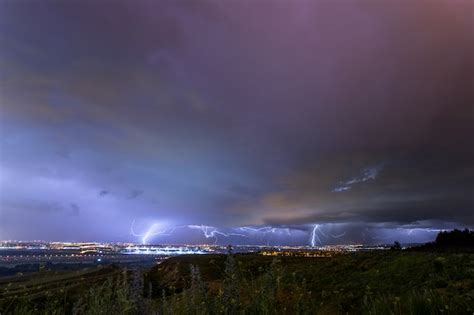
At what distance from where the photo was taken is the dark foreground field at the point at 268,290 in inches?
216

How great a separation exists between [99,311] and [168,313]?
1.06m

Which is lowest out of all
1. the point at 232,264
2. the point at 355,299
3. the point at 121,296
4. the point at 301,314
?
the point at 355,299

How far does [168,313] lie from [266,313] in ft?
5.66

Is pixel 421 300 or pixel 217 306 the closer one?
pixel 217 306

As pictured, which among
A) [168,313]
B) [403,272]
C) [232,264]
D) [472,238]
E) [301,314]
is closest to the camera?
[232,264]

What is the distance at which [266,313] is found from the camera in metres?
5.17

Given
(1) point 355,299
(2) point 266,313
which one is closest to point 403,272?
(1) point 355,299

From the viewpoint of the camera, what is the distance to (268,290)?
568 cm

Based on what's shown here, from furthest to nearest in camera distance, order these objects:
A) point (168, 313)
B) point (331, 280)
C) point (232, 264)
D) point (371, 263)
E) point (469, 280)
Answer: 1. point (371, 263)
2. point (331, 280)
3. point (469, 280)
4. point (168, 313)
5. point (232, 264)

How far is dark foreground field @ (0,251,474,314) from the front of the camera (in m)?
5.50

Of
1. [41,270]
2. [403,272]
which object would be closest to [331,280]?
[403,272]

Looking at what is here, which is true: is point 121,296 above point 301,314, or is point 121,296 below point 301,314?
above

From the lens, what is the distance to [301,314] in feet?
21.4

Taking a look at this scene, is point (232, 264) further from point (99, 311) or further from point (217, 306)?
point (99, 311)
